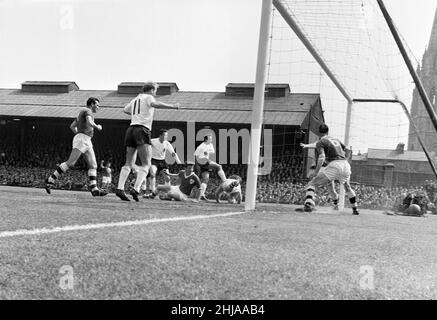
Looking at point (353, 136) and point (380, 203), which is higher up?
point (353, 136)

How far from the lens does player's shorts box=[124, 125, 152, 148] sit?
8.03m

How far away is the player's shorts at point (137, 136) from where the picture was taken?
8.03m

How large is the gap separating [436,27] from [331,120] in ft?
328

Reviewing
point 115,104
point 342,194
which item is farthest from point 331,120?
point 115,104

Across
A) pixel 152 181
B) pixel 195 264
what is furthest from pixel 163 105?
pixel 195 264

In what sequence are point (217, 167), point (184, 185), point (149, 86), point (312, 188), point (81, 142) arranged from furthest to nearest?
1. point (184, 185)
2. point (217, 167)
3. point (312, 188)
4. point (81, 142)
5. point (149, 86)

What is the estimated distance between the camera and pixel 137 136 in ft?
26.3

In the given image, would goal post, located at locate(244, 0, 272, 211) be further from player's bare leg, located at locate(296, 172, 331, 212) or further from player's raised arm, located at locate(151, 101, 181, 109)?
A: player's bare leg, located at locate(296, 172, 331, 212)

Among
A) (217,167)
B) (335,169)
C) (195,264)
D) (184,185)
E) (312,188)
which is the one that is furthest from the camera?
(184,185)

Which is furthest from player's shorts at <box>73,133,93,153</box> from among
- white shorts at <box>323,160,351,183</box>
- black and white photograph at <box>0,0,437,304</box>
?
white shorts at <box>323,160,351,183</box>

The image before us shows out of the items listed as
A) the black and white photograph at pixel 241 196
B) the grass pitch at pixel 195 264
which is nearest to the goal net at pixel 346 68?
the black and white photograph at pixel 241 196

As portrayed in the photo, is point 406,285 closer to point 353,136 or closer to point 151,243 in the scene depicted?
point 151,243

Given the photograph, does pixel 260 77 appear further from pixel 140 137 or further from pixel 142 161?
pixel 142 161

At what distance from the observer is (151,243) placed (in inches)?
132
